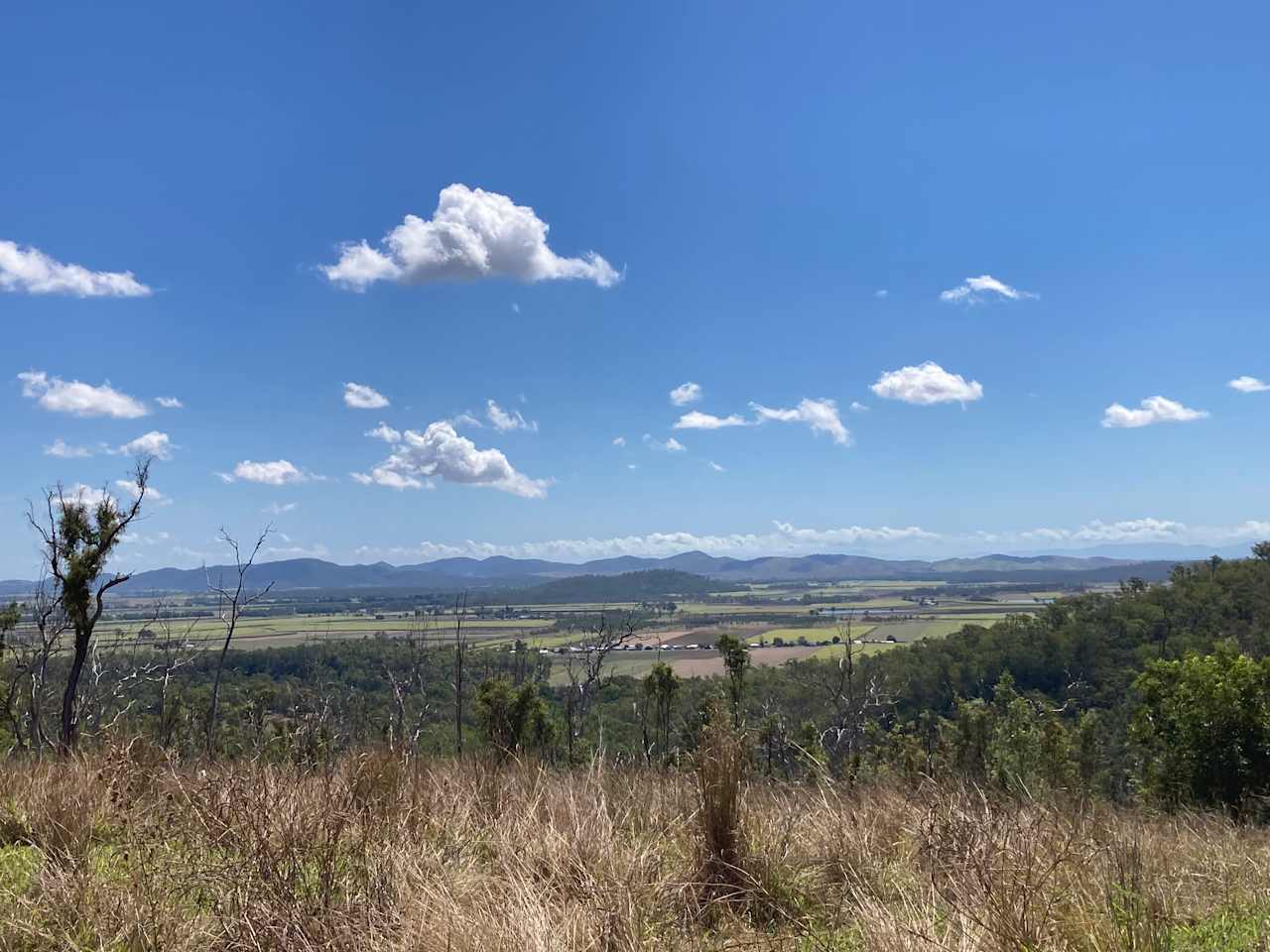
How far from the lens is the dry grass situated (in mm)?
3051

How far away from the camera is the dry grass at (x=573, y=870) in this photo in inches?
120

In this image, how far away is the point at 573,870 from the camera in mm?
3994

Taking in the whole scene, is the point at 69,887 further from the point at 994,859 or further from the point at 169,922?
the point at 994,859

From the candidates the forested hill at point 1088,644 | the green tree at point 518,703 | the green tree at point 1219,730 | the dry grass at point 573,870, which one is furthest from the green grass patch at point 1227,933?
the forested hill at point 1088,644

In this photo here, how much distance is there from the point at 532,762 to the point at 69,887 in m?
3.39

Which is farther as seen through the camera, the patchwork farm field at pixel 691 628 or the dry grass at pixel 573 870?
the patchwork farm field at pixel 691 628

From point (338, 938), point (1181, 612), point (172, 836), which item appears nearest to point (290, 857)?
point (338, 938)

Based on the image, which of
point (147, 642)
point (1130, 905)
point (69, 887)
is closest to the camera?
point (1130, 905)

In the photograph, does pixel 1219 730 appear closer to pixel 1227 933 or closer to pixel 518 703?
pixel 1227 933

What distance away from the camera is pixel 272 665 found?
7144 centimetres

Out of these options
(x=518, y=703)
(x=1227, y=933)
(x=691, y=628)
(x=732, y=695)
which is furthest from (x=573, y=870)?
(x=691, y=628)

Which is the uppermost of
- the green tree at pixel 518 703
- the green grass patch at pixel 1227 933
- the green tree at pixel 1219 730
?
the green grass patch at pixel 1227 933

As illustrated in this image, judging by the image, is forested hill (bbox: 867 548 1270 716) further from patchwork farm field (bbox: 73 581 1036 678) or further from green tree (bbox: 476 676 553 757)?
green tree (bbox: 476 676 553 757)

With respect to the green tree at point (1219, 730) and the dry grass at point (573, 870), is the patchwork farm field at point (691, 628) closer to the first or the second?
the green tree at point (1219, 730)
